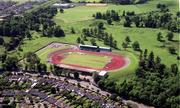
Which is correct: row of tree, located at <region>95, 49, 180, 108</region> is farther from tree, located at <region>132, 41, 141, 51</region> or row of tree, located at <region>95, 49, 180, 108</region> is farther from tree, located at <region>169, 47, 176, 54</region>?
tree, located at <region>132, 41, 141, 51</region>

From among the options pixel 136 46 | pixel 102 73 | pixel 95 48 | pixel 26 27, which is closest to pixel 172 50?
pixel 136 46

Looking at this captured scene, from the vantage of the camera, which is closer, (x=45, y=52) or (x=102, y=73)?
(x=102, y=73)

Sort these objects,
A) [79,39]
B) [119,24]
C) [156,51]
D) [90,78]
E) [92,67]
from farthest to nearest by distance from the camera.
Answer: [119,24], [79,39], [156,51], [92,67], [90,78]

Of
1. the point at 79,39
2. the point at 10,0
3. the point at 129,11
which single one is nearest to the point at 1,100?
the point at 79,39

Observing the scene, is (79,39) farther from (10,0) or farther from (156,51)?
(10,0)

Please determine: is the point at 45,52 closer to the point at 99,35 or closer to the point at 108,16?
the point at 99,35

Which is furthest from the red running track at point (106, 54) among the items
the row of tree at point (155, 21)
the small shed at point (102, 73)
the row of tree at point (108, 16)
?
the row of tree at point (108, 16)

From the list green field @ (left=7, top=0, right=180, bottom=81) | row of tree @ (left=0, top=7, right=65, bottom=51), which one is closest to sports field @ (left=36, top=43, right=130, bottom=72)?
green field @ (left=7, top=0, right=180, bottom=81)
